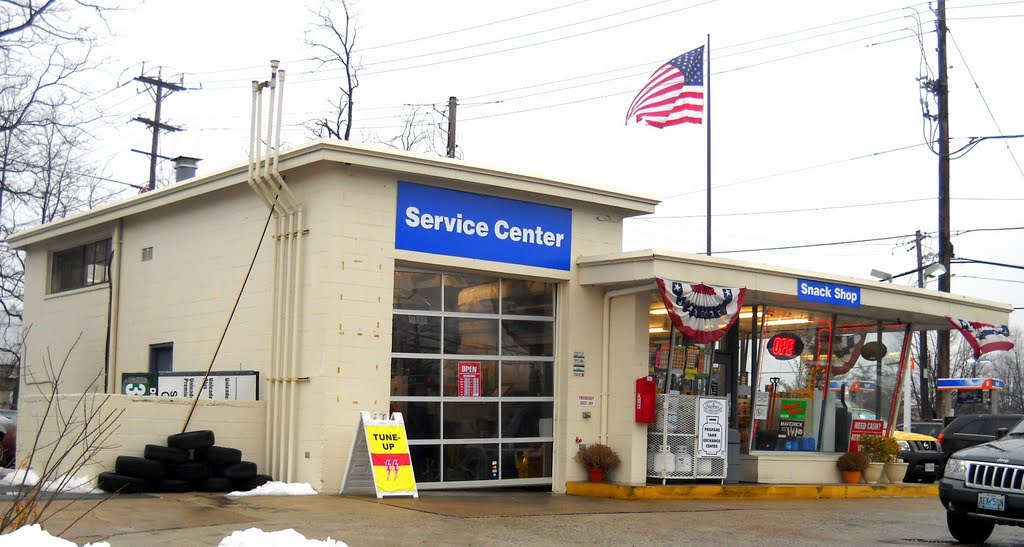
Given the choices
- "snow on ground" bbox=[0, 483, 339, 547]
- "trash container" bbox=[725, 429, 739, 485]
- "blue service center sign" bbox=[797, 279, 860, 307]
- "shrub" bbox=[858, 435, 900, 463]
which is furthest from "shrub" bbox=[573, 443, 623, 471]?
"snow on ground" bbox=[0, 483, 339, 547]

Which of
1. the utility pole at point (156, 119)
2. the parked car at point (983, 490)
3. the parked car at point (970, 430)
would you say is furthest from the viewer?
the utility pole at point (156, 119)

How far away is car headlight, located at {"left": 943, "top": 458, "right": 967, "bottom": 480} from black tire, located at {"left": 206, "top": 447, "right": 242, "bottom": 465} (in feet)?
29.7

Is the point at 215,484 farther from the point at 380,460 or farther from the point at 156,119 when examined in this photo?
the point at 156,119

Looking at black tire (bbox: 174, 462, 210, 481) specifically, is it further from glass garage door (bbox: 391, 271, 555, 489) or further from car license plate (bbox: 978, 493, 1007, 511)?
car license plate (bbox: 978, 493, 1007, 511)

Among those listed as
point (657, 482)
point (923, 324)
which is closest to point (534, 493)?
point (657, 482)

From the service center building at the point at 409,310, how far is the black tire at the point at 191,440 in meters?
0.38

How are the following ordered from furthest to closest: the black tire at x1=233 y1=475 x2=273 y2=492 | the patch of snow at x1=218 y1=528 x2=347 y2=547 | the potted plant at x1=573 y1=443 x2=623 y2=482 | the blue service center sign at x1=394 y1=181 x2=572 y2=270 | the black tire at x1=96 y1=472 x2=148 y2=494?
the potted plant at x1=573 y1=443 x2=623 y2=482, the blue service center sign at x1=394 y1=181 x2=572 y2=270, the black tire at x1=233 y1=475 x2=273 y2=492, the black tire at x1=96 y1=472 x2=148 y2=494, the patch of snow at x1=218 y1=528 x2=347 y2=547

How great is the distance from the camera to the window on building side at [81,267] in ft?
67.9

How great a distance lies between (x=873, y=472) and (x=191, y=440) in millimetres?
12589

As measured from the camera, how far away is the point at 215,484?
14086 mm

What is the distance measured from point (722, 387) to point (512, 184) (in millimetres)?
6472

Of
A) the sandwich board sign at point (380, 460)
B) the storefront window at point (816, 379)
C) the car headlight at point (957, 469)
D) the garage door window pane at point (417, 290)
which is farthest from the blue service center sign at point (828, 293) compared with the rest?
the sandwich board sign at point (380, 460)

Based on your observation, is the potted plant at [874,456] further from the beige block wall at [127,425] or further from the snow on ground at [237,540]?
the snow on ground at [237,540]

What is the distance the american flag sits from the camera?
22.9 metres
